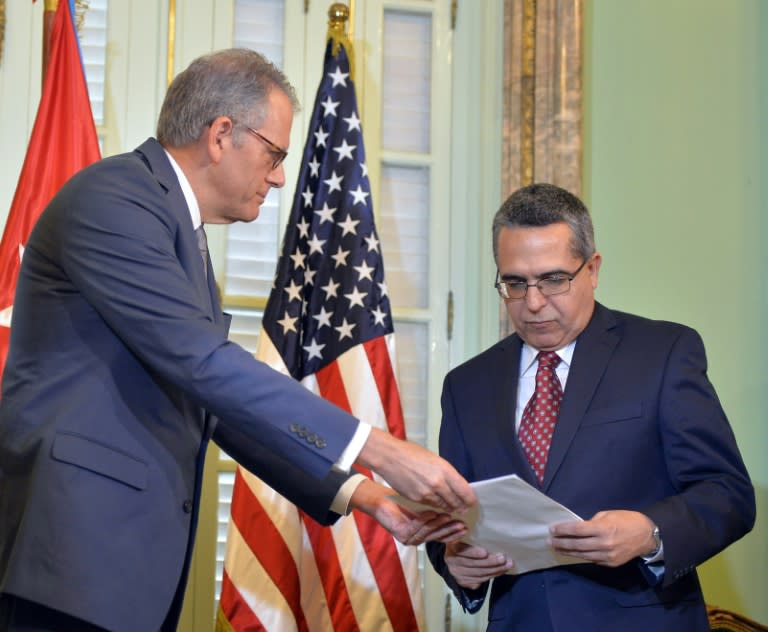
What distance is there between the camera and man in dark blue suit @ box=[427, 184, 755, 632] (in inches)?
103

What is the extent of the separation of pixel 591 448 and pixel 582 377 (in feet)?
0.69

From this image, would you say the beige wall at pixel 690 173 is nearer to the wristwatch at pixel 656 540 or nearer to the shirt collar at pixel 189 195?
the wristwatch at pixel 656 540

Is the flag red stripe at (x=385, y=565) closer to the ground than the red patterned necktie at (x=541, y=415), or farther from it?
closer to the ground

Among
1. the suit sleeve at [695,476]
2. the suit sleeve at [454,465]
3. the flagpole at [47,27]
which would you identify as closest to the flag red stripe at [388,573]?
the suit sleeve at [454,465]

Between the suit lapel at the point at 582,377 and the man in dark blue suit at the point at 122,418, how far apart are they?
56 centimetres

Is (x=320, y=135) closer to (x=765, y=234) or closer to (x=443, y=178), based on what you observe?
(x=443, y=178)

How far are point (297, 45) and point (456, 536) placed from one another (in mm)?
2637

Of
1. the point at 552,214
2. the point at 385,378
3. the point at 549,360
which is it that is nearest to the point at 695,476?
the point at 549,360

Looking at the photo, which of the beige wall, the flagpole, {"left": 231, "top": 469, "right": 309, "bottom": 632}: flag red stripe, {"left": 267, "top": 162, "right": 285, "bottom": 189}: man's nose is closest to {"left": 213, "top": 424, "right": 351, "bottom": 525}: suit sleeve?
{"left": 267, "top": 162, "right": 285, "bottom": 189}: man's nose

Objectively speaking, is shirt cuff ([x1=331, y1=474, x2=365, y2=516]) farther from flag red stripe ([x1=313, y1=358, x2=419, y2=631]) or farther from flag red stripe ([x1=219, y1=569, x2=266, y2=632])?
flag red stripe ([x1=219, y1=569, x2=266, y2=632])

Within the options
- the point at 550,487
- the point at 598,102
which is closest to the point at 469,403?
the point at 550,487

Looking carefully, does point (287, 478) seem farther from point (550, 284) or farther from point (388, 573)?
point (388, 573)

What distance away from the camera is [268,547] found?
3.77 meters

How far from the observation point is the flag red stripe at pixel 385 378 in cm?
399
